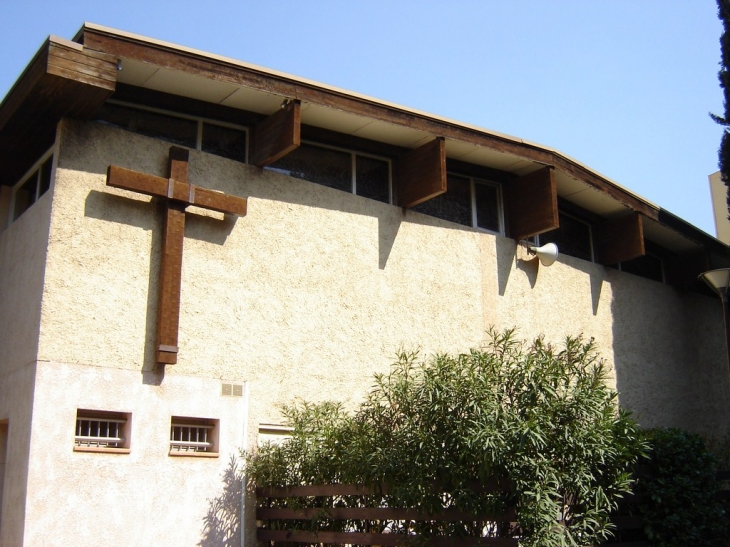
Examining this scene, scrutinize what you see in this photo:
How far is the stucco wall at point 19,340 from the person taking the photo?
878 centimetres

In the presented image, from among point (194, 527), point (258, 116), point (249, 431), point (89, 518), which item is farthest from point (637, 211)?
point (89, 518)

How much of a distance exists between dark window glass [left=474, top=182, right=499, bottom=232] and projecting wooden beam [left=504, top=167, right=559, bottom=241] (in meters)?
0.22

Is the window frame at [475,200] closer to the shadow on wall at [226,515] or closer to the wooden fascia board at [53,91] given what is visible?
the shadow on wall at [226,515]

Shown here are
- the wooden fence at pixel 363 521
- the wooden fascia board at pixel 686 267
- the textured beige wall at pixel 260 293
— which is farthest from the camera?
the wooden fascia board at pixel 686 267

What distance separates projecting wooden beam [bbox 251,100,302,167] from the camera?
10.5 metres

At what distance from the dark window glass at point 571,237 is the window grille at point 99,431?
803cm

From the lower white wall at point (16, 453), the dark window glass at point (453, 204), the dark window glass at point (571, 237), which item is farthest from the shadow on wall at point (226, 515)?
the dark window glass at point (571, 237)

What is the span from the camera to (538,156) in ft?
43.4

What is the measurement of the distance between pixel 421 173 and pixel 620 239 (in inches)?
190

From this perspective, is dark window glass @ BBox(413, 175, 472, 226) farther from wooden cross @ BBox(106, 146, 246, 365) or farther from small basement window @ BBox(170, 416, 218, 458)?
small basement window @ BBox(170, 416, 218, 458)

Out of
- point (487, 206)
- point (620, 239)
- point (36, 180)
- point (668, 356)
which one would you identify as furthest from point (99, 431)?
point (668, 356)

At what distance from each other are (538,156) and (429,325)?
3.21m

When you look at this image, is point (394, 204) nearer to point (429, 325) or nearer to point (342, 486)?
point (429, 325)

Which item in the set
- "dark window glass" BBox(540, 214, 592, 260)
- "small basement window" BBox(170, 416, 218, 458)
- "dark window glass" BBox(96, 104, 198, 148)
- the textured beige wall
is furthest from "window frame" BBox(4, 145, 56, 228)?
"dark window glass" BBox(540, 214, 592, 260)
